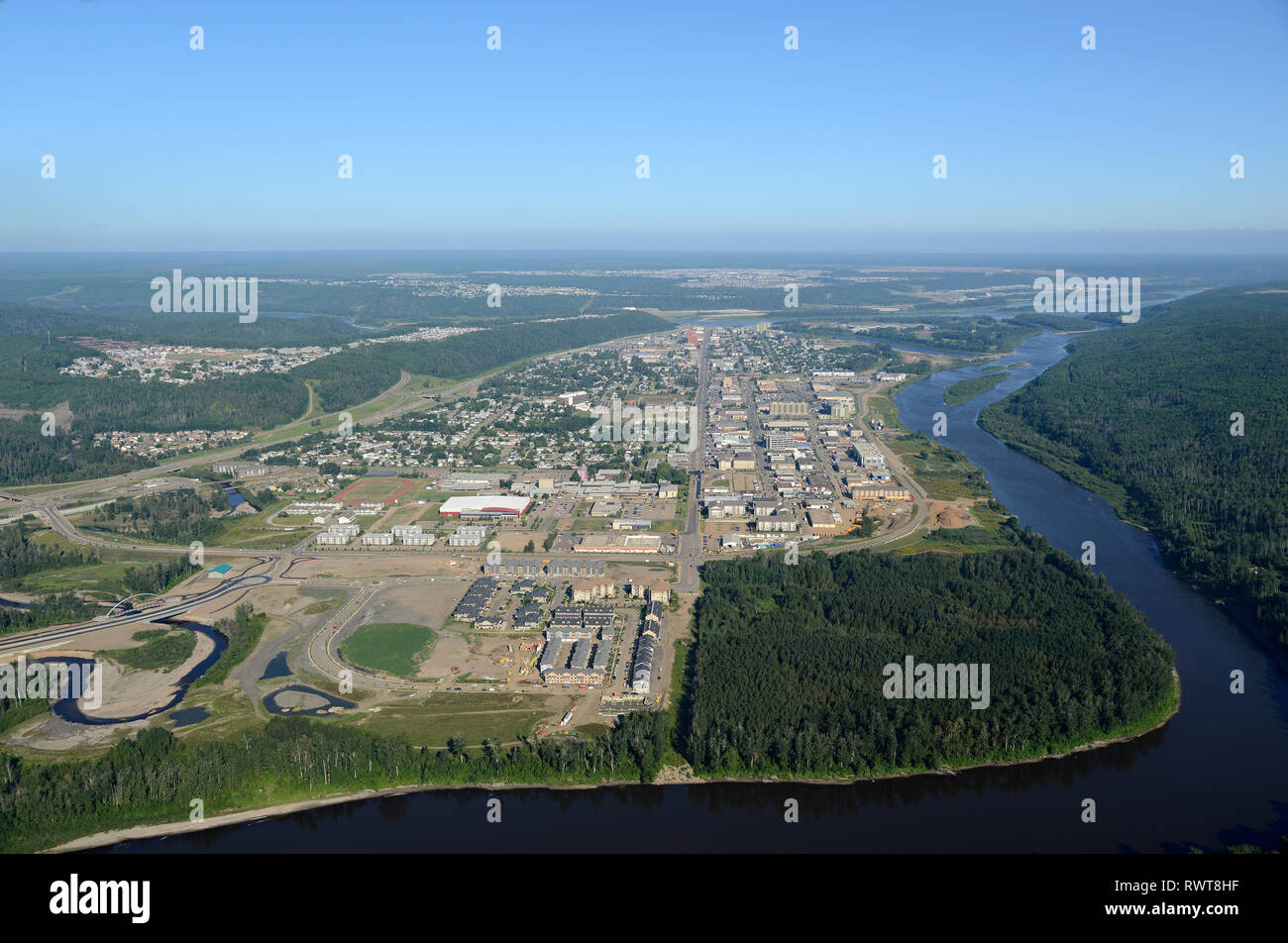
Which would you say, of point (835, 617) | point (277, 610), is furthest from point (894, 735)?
point (277, 610)

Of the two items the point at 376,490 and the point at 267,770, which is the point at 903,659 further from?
the point at 376,490

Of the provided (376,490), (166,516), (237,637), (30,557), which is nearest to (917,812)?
(237,637)

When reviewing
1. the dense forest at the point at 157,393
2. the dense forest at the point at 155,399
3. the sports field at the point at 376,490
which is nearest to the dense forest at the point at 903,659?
the sports field at the point at 376,490

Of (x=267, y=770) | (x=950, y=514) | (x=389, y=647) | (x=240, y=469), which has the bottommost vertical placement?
(x=267, y=770)

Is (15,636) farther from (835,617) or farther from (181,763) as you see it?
(835,617)

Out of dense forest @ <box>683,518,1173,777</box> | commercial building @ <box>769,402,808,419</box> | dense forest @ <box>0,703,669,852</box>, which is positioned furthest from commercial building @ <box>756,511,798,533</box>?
commercial building @ <box>769,402,808,419</box>

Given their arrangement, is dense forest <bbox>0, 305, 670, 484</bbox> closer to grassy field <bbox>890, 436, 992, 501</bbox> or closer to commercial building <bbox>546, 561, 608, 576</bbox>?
commercial building <bbox>546, 561, 608, 576</bbox>
